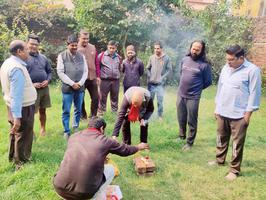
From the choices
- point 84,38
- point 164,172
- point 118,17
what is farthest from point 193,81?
point 118,17

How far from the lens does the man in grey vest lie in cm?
591

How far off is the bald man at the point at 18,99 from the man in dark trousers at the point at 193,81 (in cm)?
272

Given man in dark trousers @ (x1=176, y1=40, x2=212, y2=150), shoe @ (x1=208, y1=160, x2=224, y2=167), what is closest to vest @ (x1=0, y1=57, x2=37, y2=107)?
man in dark trousers @ (x1=176, y1=40, x2=212, y2=150)

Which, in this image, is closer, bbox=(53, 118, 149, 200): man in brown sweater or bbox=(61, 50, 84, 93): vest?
bbox=(53, 118, 149, 200): man in brown sweater

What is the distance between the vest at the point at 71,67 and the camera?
597 cm

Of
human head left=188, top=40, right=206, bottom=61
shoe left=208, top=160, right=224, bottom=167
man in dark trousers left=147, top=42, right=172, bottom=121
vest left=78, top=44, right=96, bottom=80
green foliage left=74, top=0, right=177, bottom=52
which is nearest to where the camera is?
shoe left=208, top=160, right=224, bottom=167

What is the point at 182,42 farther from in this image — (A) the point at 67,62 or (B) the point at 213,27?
(A) the point at 67,62

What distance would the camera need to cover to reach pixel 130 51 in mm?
7270

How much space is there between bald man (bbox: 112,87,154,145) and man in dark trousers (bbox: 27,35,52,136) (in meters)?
1.73

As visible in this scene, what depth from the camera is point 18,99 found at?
4.26 meters

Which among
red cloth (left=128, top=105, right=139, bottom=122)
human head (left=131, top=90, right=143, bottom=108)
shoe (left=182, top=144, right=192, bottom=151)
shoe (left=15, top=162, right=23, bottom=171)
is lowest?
shoe (left=182, top=144, right=192, bottom=151)

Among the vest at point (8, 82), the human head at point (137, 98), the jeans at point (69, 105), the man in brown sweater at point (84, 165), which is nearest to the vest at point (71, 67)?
the jeans at point (69, 105)

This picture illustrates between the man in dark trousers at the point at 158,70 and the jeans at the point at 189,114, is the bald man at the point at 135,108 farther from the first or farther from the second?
the man in dark trousers at the point at 158,70

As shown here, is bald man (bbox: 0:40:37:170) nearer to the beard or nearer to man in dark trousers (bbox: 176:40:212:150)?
man in dark trousers (bbox: 176:40:212:150)
